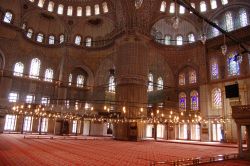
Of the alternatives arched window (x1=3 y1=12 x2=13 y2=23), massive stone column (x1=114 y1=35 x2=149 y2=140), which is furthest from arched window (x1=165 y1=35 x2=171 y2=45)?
arched window (x1=3 y1=12 x2=13 y2=23)

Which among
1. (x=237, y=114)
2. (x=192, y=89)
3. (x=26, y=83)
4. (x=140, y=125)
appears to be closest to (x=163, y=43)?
(x=192, y=89)

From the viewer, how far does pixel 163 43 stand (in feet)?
102

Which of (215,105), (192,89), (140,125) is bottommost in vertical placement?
(140,125)

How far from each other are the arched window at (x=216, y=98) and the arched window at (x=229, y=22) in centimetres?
730

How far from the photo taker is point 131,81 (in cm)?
2311

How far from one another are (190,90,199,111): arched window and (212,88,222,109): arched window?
2149 mm

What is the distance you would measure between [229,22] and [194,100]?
991 cm

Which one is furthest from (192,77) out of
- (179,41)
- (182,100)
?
(179,41)

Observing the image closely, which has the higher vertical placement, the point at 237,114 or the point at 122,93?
the point at 122,93

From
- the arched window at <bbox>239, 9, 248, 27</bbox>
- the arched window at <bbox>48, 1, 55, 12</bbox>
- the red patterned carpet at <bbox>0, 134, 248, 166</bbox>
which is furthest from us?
the arched window at <bbox>48, 1, 55, 12</bbox>

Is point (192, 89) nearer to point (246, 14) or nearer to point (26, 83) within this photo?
point (246, 14)

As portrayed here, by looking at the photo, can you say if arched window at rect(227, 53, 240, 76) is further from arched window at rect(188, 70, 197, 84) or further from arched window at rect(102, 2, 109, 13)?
arched window at rect(102, 2, 109, 13)

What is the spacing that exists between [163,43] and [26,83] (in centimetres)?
1814

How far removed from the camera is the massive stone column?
2284 cm
